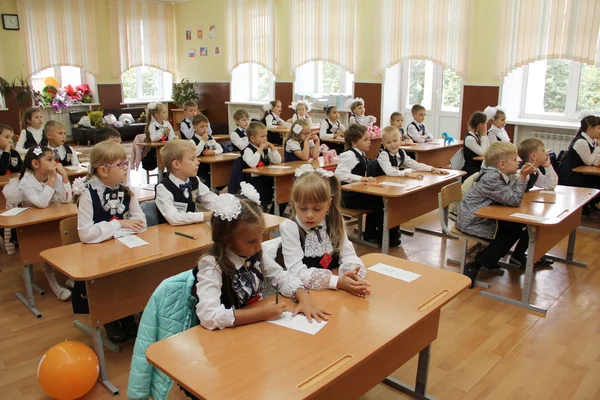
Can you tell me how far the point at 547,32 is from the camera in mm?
6781

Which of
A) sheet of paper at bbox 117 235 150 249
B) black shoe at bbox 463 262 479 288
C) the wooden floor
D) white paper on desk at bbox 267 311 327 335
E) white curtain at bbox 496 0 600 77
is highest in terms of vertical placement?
white curtain at bbox 496 0 600 77

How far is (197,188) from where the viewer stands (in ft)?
10.6

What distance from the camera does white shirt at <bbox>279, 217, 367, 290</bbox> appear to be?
192 cm

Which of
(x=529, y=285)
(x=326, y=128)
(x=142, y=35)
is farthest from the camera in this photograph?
(x=142, y=35)

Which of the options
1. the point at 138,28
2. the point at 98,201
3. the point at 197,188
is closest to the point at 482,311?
the point at 197,188

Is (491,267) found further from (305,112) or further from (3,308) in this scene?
(305,112)

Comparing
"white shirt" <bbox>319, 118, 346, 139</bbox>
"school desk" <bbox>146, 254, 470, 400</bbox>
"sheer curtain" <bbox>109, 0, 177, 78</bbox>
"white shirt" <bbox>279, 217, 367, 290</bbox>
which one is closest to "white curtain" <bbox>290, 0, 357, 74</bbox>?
"white shirt" <bbox>319, 118, 346, 139</bbox>

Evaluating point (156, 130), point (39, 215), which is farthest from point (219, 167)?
point (39, 215)

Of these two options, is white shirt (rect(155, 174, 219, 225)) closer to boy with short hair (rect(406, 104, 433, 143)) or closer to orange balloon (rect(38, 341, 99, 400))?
orange balloon (rect(38, 341, 99, 400))

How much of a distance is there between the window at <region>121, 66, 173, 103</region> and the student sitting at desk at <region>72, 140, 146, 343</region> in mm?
9657

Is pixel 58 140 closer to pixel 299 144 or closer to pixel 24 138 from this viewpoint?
pixel 24 138

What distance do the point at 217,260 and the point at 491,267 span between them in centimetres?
259

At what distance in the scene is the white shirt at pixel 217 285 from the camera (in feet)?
5.17

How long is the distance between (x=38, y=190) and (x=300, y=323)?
260cm
